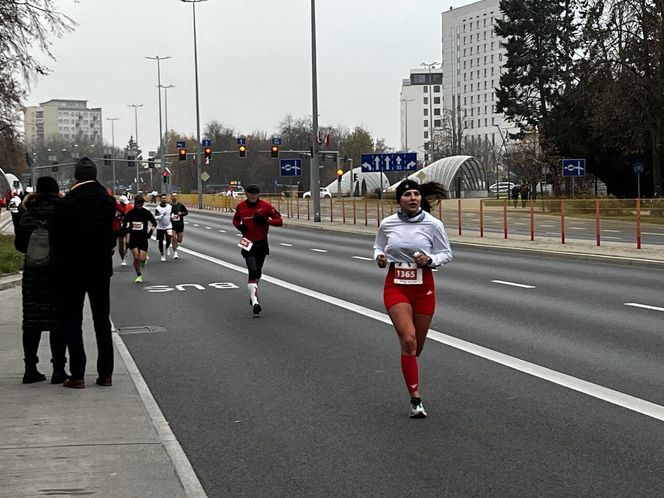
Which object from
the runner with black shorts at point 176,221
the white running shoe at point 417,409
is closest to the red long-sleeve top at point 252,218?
the white running shoe at point 417,409

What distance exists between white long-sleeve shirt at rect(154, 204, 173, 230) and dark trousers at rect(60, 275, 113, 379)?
63.3 feet

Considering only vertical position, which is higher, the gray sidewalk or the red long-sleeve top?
the red long-sleeve top

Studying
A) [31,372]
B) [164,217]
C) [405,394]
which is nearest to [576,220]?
[164,217]

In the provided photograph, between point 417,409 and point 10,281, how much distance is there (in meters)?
14.1

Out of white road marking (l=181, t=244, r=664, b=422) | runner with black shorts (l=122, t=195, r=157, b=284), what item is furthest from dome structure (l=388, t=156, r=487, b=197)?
white road marking (l=181, t=244, r=664, b=422)

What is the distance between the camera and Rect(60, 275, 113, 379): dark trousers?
9.05 metres

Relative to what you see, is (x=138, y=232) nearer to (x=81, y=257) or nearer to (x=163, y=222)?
(x=163, y=222)

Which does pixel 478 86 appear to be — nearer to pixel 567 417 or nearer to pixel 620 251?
pixel 620 251

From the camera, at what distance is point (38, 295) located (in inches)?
367

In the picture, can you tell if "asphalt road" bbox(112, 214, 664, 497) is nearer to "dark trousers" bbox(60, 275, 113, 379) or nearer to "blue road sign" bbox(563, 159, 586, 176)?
"dark trousers" bbox(60, 275, 113, 379)

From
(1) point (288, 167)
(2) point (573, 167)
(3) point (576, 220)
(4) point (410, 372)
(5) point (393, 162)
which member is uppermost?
(1) point (288, 167)

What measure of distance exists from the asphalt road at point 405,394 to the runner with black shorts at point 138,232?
287cm

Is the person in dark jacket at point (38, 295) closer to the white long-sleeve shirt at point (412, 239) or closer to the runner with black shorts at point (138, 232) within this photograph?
the white long-sleeve shirt at point (412, 239)

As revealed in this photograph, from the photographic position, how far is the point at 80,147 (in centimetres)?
16538
